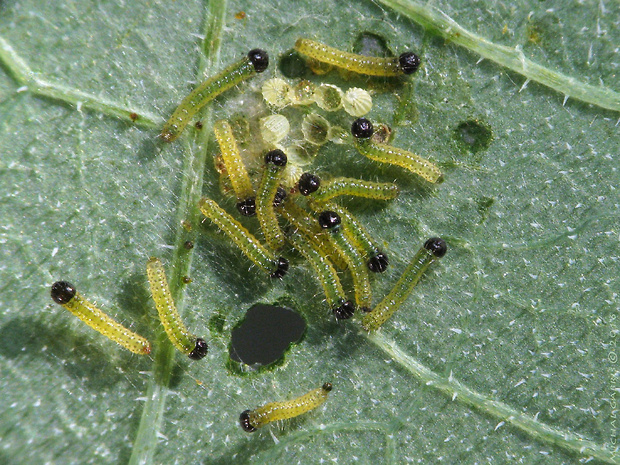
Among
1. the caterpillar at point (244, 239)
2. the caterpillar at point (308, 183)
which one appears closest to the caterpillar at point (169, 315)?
the caterpillar at point (244, 239)

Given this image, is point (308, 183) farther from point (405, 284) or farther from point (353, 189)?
point (405, 284)

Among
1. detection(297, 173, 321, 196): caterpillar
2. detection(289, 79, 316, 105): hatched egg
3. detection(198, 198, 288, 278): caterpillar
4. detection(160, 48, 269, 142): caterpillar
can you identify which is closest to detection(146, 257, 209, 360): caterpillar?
detection(198, 198, 288, 278): caterpillar

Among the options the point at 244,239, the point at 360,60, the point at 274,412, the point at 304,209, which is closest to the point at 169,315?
the point at 244,239

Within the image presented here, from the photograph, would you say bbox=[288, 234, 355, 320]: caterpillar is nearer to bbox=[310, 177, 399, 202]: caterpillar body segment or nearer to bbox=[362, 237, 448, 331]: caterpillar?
bbox=[362, 237, 448, 331]: caterpillar

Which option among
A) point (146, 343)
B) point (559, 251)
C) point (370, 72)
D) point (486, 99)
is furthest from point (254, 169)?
point (559, 251)

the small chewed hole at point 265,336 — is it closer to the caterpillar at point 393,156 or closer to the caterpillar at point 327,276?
the caterpillar at point 327,276

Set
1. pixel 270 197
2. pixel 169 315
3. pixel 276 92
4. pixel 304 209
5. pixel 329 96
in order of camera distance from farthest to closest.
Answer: pixel 304 209 < pixel 329 96 < pixel 276 92 < pixel 270 197 < pixel 169 315

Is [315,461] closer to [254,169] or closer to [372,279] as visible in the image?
[372,279]
